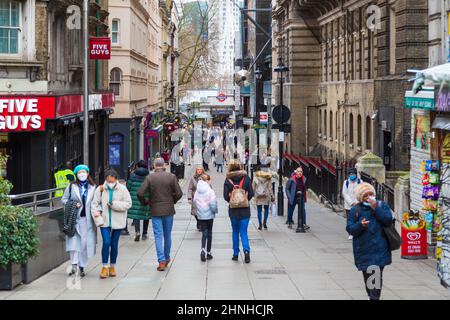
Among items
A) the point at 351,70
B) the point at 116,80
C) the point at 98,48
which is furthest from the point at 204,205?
the point at 116,80

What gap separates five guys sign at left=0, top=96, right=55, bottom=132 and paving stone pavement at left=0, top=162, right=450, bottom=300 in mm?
5053

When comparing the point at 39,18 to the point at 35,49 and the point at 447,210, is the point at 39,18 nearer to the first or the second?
the point at 35,49

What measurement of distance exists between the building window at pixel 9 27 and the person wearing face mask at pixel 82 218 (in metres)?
11.3

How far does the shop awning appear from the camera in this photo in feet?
53.0

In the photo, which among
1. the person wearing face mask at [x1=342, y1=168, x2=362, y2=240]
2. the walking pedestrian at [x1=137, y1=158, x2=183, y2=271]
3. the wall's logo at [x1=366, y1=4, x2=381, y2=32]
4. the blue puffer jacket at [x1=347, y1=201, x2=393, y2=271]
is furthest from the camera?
the wall's logo at [x1=366, y1=4, x2=381, y2=32]

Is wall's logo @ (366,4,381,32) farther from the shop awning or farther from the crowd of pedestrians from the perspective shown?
the shop awning

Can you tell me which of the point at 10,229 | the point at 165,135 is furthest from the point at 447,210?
the point at 165,135

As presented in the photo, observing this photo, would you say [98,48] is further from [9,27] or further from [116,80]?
[116,80]

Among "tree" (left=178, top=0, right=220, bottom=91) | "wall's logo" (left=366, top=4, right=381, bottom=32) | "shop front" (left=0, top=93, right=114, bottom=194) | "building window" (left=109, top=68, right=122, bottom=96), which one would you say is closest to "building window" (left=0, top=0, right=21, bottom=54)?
"shop front" (left=0, top=93, right=114, bottom=194)

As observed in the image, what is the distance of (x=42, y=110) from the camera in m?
23.3

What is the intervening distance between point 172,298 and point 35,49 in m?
14.1

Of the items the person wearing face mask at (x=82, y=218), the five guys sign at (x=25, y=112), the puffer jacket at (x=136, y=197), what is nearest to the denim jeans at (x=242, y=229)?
the person wearing face mask at (x=82, y=218)

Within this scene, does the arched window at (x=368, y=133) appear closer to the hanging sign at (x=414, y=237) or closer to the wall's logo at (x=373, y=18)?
the wall's logo at (x=373, y=18)

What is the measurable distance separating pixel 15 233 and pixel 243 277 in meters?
3.52
